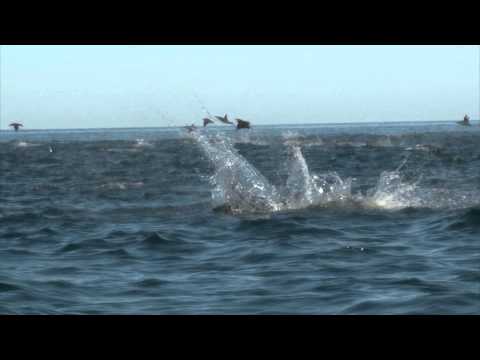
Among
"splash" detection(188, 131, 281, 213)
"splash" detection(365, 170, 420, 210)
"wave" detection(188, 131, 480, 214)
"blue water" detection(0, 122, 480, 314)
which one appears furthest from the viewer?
"splash" detection(188, 131, 281, 213)

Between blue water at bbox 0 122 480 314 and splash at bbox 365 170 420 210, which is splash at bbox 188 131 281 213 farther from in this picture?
splash at bbox 365 170 420 210

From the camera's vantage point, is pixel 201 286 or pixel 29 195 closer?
pixel 201 286

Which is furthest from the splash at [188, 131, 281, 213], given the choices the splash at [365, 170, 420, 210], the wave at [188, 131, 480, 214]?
the splash at [365, 170, 420, 210]

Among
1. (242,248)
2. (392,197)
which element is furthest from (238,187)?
(242,248)

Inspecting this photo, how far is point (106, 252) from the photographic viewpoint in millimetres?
10078

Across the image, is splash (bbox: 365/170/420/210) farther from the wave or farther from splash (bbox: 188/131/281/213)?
splash (bbox: 188/131/281/213)

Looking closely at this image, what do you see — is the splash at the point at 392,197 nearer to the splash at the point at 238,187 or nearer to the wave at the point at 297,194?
the wave at the point at 297,194

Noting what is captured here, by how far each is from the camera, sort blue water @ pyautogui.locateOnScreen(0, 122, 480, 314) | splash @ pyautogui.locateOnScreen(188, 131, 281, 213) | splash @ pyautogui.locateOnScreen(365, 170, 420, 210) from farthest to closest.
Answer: splash @ pyautogui.locateOnScreen(188, 131, 281, 213)
splash @ pyautogui.locateOnScreen(365, 170, 420, 210)
blue water @ pyautogui.locateOnScreen(0, 122, 480, 314)

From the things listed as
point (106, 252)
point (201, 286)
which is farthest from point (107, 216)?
point (201, 286)

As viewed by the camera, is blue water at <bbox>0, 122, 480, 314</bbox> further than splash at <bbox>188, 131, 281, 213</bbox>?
No

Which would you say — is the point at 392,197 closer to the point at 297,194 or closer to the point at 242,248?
the point at 297,194

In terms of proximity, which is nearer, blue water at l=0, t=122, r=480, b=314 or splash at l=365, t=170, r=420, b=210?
blue water at l=0, t=122, r=480, b=314
